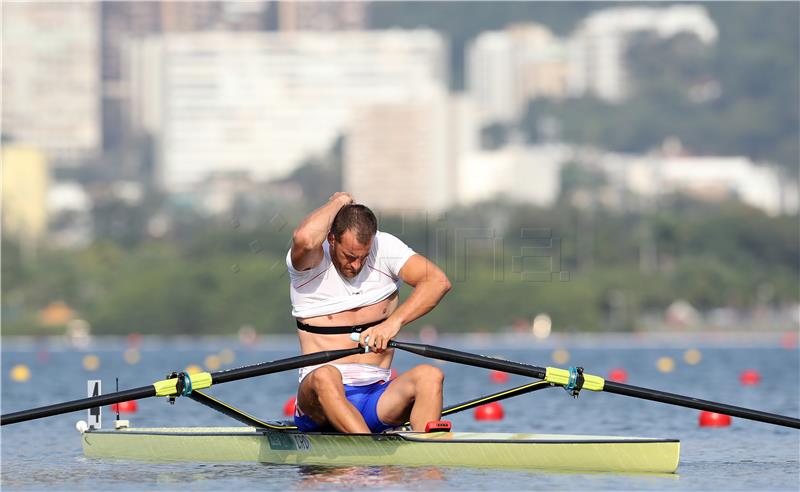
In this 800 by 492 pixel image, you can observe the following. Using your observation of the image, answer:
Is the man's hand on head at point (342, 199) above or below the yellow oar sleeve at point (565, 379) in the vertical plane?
above

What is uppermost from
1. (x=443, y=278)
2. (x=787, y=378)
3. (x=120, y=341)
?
(x=443, y=278)

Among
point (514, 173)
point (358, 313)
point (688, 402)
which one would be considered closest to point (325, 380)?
point (358, 313)

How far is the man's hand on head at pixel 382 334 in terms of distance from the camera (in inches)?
495

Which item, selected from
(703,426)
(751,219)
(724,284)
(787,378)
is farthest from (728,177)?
(703,426)

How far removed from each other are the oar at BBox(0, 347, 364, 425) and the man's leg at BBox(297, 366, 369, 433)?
116 millimetres

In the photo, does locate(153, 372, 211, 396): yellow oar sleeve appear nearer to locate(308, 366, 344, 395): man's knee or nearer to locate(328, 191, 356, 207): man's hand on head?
locate(308, 366, 344, 395): man's knee

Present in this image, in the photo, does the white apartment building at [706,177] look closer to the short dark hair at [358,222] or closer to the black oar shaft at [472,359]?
the black oar shaft at [472,359]

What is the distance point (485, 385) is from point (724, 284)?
73.3 m

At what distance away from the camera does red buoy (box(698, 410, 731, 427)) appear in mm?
17531

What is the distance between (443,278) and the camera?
12766mm

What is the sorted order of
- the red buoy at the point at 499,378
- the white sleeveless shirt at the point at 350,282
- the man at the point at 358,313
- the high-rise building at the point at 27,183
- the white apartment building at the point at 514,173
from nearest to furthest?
the man at the point at 358,313 < the white sleeveless shirt at the point at 350,282 < the red buoy at the point at 499,378 < the high-rise building at the point at 27,183 < the white apartment building at the point at 514,173

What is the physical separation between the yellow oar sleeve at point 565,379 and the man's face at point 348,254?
1613 millimetres

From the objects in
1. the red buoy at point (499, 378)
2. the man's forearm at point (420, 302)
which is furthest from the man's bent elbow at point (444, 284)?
the red buoy at point (499, 378)

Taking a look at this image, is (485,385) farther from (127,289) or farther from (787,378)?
(127,289)
